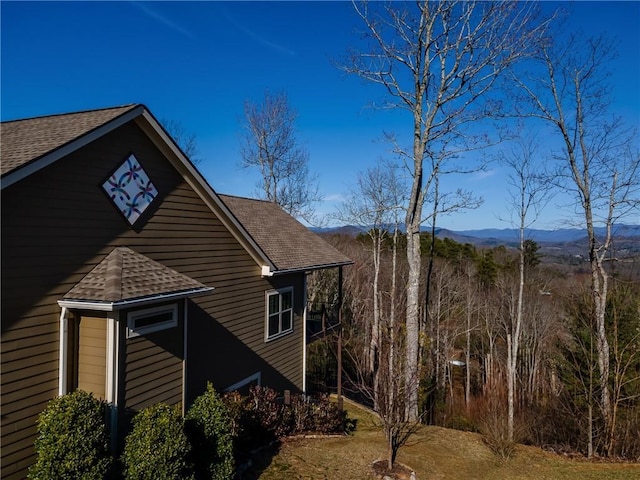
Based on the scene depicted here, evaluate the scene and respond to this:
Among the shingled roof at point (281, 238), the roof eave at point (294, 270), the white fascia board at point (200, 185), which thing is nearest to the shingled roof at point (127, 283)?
the white fascia board at point (200, 185)

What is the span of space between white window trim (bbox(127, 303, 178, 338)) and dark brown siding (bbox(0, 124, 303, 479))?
90cm

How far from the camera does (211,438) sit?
6602 millimetres

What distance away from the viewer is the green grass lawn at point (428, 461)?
7.94m

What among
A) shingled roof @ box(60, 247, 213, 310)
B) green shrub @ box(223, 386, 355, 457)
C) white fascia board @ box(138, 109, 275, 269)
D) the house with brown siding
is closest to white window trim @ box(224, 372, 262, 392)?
the house with brown siding

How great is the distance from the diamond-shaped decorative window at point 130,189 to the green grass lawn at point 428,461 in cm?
495

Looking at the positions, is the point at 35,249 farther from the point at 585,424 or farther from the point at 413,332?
the point at 585,424

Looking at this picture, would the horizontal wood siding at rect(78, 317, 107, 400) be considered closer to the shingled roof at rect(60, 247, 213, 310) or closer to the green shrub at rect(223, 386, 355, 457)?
the shingled roof at rect(60, 247, 213, 310)

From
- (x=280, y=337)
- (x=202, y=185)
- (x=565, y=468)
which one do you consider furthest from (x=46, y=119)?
(x=565, y=468)

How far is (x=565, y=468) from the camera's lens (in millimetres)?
10219

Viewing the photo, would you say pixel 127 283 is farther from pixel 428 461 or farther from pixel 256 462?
pixel 428 461

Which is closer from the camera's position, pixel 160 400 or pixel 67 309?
pixel 67 309

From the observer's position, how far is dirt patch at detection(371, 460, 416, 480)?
7887mm

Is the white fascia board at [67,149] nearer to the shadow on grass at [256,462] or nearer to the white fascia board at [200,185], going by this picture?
the white fascia board at [200,185]

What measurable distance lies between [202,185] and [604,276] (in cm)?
1247
